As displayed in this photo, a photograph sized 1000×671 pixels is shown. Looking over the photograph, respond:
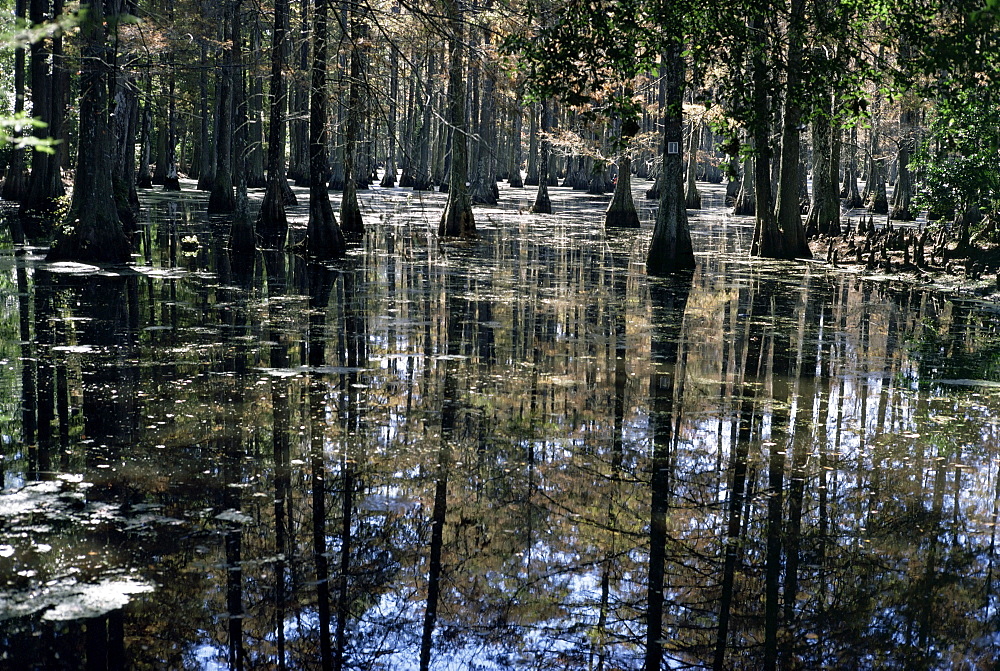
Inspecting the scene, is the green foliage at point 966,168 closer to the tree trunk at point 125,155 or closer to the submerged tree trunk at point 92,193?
the submerged tree trunk at point 92,193

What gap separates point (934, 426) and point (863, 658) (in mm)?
4894

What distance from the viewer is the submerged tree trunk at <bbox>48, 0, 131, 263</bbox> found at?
65.1 ft

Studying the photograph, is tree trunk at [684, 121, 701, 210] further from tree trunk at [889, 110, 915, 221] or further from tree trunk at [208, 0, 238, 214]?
tree trunk at [208, 0, 238, 214]

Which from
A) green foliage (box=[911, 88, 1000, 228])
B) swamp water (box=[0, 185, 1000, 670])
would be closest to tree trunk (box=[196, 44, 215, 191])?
green foliage (box=[911, 88, 1000, 228])

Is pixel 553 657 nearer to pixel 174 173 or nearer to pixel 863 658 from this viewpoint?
pixel 863 658

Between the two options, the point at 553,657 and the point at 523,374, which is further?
the point at 523,374

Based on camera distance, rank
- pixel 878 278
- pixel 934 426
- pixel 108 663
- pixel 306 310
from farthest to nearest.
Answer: pixel 878 278 < pixel 306 310 < pixel 934 426 < pixel 108 663

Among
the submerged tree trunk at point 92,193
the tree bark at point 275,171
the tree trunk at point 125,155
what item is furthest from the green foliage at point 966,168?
the tree trunk at point 125,155

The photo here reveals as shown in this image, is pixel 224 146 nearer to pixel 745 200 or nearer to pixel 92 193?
pixel 92 193

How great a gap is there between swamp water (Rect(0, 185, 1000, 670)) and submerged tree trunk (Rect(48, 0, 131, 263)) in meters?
5.22

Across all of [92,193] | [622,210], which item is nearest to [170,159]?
[622,210]

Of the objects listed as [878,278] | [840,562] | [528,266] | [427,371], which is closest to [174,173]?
[528,266]

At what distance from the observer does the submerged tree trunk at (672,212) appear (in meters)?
21.0

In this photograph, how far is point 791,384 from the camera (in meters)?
11.0
